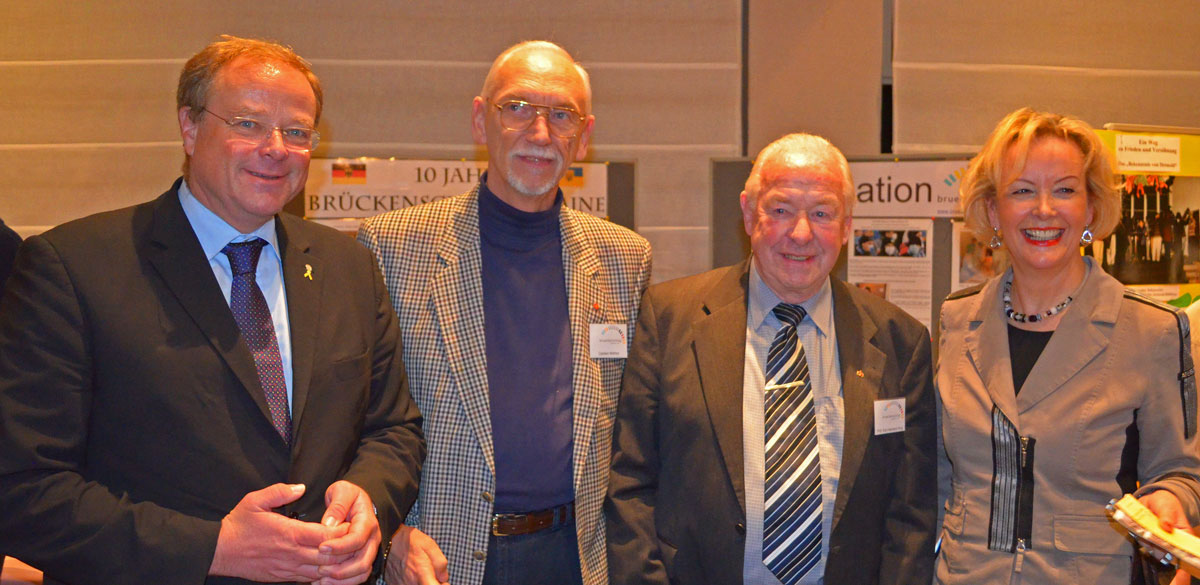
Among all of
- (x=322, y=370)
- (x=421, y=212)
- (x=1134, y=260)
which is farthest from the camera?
(x=1134, y=260)

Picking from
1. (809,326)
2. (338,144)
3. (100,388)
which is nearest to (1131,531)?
(809,326)

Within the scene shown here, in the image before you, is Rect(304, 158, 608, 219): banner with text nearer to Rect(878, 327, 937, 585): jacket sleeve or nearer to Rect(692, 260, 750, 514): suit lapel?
Rect(692, 260, 750, 514): suit lapel

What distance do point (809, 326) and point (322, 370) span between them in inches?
52.1

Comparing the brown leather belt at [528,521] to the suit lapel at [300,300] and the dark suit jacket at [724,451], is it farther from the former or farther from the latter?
the suit lapel at [300,300]

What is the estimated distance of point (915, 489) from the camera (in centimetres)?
245

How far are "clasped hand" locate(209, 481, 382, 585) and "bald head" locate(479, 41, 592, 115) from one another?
4.52 ft

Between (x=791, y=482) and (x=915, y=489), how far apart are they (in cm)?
41

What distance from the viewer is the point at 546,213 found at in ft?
8.66

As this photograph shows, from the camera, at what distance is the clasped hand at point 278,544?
1685 millimetres

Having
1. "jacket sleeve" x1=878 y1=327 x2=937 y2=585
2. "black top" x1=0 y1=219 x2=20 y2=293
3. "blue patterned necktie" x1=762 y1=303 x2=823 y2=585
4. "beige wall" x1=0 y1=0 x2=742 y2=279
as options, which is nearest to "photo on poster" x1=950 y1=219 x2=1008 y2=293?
"beige wall" x1=0 y1=0 x2=742 y2=279

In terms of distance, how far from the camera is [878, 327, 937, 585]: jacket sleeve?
240cm

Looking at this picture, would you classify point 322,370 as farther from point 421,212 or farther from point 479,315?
point 421,212

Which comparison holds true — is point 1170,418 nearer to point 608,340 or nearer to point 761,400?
point 761,400

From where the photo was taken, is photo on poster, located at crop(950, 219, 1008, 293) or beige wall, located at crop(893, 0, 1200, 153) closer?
photo on poster, located at crop(950, 219, 1008, 293)
